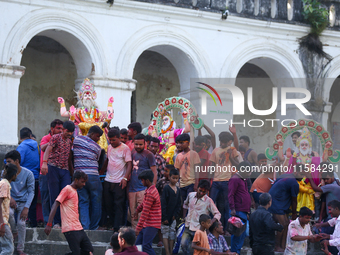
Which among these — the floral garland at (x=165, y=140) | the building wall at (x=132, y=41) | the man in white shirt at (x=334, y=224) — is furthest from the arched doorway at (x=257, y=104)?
the man in white shirt at (x=334, y=224)

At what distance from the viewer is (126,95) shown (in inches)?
497

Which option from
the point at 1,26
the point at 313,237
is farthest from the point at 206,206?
the point at 1,26

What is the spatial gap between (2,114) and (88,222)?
4.45 meters

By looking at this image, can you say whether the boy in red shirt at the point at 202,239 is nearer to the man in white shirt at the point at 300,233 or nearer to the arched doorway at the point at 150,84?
the man in white shirt at the point at 300,233

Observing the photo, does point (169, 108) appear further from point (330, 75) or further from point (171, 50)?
point (330, 75)

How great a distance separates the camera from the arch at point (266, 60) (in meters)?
13.9

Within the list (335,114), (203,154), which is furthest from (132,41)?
(335,114)

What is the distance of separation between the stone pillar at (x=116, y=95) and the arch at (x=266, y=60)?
103 inches

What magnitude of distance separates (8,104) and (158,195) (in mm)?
5513

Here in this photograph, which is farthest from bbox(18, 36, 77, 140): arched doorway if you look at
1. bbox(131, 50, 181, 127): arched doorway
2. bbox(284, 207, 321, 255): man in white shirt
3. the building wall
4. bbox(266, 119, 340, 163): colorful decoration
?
bbox(284, 207, 321, 255): man in white shirt

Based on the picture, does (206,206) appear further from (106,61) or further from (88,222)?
(106,61)

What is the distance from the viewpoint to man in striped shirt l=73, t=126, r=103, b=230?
7.75 meters

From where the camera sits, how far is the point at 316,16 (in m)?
14.6

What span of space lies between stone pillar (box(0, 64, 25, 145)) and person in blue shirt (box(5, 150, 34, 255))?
4.12 m
